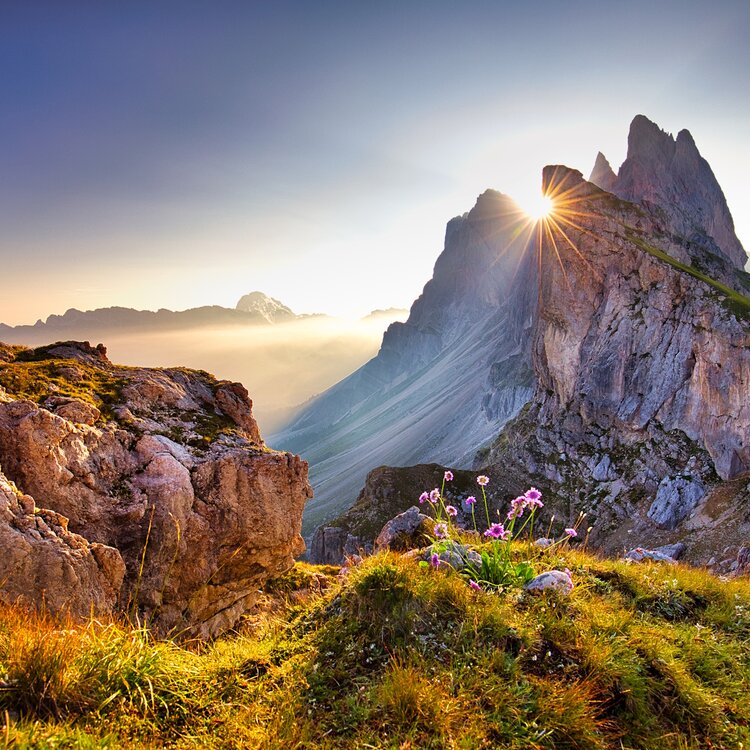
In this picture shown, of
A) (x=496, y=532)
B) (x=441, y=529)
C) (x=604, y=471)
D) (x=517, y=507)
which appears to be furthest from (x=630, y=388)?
(x=441, y=529)

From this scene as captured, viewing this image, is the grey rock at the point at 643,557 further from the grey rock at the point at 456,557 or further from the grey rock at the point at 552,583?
the grey rock at the point at 456,557

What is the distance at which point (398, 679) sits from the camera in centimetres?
422

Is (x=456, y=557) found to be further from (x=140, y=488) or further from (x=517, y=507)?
(x=140, y=488)

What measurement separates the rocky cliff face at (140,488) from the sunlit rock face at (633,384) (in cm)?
4627

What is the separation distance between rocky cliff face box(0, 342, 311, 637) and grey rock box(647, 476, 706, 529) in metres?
51.8

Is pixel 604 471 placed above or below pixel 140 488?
below

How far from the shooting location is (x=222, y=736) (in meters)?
3.94

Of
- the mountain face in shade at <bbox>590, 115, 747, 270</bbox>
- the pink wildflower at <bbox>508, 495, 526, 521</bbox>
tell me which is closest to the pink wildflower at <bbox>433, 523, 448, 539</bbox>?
the pink wildflower at <bbox>508, 495, 526, 521</bbox>

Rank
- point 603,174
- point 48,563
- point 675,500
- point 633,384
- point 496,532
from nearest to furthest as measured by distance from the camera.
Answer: point 496,532 → point 48,563 → point 675,500 → point 633,384 → point 603,174

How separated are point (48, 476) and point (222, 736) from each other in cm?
1291

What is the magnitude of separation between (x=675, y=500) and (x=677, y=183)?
157 m

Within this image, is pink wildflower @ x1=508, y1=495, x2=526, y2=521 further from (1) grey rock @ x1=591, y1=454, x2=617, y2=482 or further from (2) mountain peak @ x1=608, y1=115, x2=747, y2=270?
(2) mountain peak @ x1=608, y1=115, x2=747, y2=270

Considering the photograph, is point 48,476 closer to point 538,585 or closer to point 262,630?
point 262,630

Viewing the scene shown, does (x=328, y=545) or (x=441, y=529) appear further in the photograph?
(x=328, y=545)
